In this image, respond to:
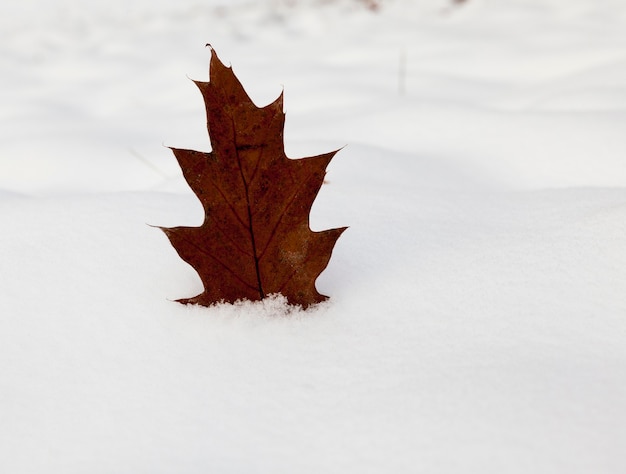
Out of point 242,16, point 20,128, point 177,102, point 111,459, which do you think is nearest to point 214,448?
point 111,459

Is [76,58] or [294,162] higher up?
[76,58]

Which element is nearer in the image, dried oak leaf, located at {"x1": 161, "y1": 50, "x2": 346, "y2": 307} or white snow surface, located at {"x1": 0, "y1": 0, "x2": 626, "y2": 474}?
white snow surface, located at {"x1": 0, "y1": 0, "x2": 626, "y2": 474}

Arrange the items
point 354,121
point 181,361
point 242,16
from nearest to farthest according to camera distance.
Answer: point 181,361, point 354,121, point 242,16

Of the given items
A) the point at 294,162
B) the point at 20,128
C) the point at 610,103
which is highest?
the point at 20,128

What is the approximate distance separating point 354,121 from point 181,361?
5.72 ft

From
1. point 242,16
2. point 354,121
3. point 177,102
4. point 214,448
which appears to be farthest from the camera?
point 242,16

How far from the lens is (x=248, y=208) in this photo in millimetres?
959

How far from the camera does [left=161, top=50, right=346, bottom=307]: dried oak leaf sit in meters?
0.92

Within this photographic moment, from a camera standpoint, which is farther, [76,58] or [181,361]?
[76,58]

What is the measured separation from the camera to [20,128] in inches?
108

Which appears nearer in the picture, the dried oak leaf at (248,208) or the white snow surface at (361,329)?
the white snow surface at (361,329)

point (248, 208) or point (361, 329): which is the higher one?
point (248, 208)

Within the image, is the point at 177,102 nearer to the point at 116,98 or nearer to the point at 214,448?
the point at 116,98

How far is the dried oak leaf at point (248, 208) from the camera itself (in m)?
0.92
